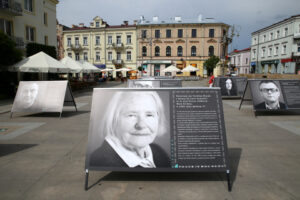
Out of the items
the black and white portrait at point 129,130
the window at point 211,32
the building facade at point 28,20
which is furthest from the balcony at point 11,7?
the window at point 211,32

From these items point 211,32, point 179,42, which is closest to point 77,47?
point 179,42

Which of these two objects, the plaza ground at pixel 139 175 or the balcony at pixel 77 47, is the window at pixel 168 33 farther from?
the plaza ground at pixel 139 175

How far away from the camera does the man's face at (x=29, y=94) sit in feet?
27.1

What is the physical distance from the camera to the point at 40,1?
72.8 ft

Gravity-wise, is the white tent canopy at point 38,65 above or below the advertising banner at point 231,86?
above

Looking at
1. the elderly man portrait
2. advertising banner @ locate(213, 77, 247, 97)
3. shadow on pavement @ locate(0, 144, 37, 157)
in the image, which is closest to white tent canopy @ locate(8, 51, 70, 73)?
shadow on pavement @ locate(0, 144, 37, 157)

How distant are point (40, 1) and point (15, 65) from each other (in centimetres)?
1144

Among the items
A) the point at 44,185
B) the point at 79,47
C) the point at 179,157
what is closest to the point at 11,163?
the point at 44,185

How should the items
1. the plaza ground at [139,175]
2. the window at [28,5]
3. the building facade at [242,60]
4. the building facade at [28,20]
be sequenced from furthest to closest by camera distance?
the building facade at [242,60], the window at [28,5], the building facade at [28,20], the plaza ground at [139,175]

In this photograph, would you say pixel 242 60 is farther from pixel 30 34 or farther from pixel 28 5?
pixel 28 5

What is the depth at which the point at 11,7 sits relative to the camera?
17.9 m

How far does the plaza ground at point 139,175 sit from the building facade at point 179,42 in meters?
43.0

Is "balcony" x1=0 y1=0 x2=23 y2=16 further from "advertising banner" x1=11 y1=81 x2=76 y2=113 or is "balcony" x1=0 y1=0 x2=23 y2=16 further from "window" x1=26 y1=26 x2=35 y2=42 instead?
"advertising banner" x1=11 y1=81 x2=76 y2=113

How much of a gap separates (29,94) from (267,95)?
8.96 meters
